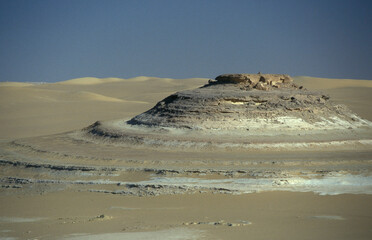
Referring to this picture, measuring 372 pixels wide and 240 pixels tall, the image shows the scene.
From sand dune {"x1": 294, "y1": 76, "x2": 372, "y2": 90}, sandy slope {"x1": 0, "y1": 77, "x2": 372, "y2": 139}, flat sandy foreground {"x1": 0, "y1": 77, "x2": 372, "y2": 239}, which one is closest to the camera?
flat sandy foreground {"x1": 0, "y1": 77, "x2": 372, "y2": 239}

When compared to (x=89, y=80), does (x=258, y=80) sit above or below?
below

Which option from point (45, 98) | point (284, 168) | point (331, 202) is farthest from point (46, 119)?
point (331, 202)

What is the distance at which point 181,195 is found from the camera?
11.7 metres

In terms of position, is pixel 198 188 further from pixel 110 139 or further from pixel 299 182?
pixel 110 139

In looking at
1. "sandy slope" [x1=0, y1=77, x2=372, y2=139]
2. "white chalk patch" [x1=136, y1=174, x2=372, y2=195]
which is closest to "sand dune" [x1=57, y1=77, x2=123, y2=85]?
"sandy slope" [x1=0, y1=77, x2=372, y2=139]

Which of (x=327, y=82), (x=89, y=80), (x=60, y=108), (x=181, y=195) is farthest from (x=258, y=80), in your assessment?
(x=89, y=80)

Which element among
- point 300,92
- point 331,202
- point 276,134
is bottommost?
point 331,202

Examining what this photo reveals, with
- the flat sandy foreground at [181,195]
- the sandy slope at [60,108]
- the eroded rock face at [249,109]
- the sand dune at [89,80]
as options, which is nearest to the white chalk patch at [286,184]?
the flat sandy foreground at [181,195]

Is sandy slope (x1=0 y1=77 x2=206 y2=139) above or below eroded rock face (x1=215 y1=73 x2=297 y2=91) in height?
below

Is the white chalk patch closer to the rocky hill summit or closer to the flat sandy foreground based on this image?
the flat sandy foreground

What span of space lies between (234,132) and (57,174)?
622cm

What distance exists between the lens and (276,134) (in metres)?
17.0

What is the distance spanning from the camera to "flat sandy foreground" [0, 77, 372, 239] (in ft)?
30.5

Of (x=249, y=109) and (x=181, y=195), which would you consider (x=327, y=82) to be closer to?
(x=249, y=109)
